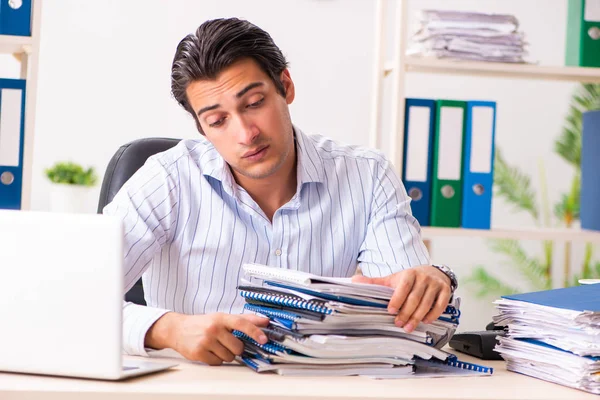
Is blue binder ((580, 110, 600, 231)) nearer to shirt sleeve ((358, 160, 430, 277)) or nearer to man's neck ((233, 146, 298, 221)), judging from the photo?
shirt sleeve ((358, 160, 430, 277))

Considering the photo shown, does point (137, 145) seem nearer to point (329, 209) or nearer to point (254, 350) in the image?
point (329, 209)

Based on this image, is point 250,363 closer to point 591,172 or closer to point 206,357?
point 206,357

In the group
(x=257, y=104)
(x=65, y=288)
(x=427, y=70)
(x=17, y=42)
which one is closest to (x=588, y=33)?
(x=427, y=70)

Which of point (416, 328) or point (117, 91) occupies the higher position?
point (117, 91)

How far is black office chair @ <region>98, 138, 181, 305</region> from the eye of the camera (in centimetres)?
181

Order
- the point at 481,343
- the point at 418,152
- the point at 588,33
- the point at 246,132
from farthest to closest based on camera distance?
the point at 588,33
the point at 418,152
the point at 246,132
the point at 481,343

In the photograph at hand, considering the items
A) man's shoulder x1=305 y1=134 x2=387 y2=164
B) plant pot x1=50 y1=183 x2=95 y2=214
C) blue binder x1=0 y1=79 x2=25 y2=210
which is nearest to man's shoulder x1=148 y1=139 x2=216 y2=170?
man's shoulder x1=305 y1=134 x2=387 y2=164

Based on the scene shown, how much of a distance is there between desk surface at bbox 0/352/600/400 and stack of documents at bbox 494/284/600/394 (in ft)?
0.09

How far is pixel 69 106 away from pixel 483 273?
237 centimetres

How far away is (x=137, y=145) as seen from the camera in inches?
73.0

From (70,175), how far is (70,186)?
0.06 meters

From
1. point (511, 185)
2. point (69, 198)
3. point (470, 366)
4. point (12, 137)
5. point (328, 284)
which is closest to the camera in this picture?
point (328, 284)

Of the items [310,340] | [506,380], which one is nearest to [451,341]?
[506,380]

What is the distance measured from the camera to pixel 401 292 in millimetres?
1134
